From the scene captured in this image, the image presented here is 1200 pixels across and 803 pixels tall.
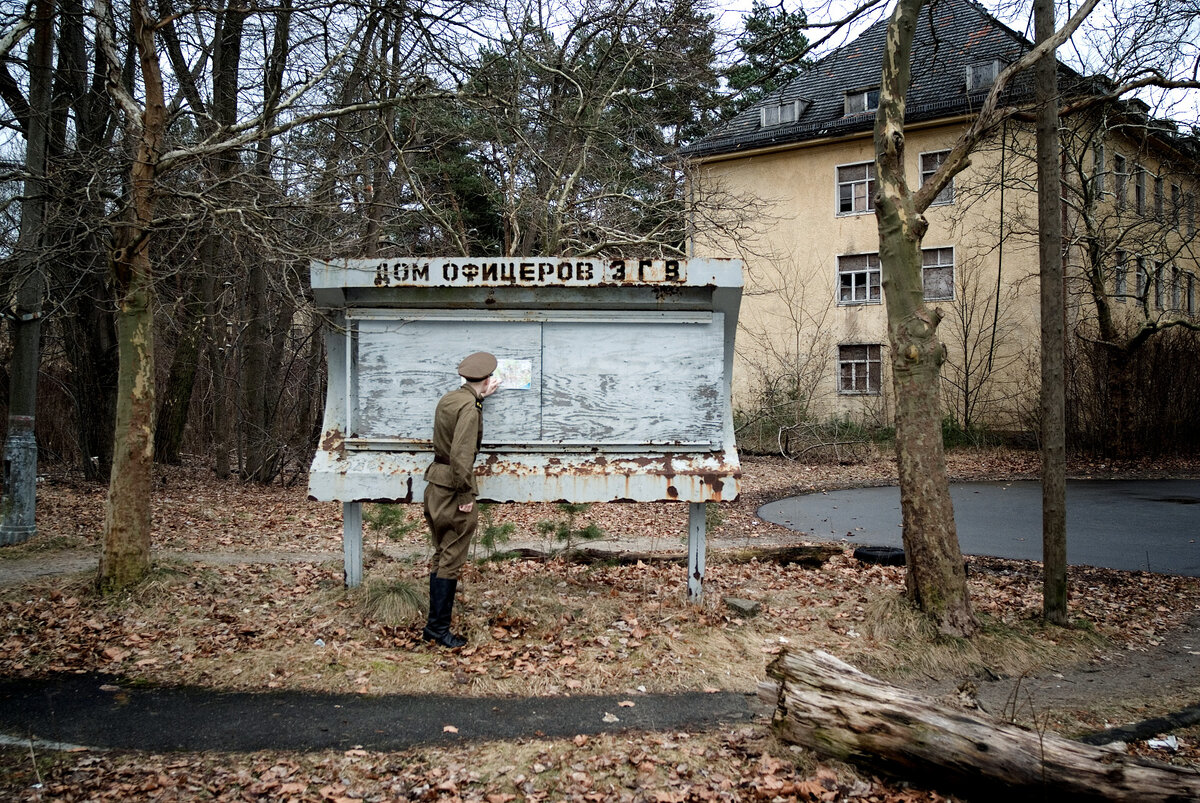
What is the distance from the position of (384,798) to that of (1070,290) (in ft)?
74.6

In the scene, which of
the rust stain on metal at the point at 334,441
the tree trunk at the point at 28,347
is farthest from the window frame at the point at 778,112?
the rust stain on metal at the point at 334,441

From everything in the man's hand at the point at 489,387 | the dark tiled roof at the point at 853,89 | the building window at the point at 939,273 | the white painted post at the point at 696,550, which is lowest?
the white painted post at the point at 696,550

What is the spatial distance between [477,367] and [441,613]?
68.8 inches

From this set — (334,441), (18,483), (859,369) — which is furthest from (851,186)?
(18,483)

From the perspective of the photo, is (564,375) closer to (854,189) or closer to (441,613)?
(441,613)

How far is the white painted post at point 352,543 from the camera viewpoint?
6676mm

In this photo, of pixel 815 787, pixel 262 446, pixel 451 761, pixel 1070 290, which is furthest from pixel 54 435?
pixel 1070 290

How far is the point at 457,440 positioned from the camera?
5809 mm

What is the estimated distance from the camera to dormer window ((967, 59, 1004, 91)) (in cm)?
2497

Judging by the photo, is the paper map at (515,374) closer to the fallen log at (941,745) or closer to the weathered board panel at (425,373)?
the weathered board panel at (425,373)

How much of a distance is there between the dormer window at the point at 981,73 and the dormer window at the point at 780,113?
522 centimetres

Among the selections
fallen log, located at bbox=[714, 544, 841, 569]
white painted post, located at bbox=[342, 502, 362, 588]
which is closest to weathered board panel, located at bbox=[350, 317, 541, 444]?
white painted post, located at bbox=[342, 502, 362, 588]

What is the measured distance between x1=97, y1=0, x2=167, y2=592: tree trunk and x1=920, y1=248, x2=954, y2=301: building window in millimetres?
22765

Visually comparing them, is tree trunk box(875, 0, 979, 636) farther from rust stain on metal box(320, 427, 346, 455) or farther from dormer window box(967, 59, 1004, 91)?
dormer window box(967, 59, 1004, 91)
